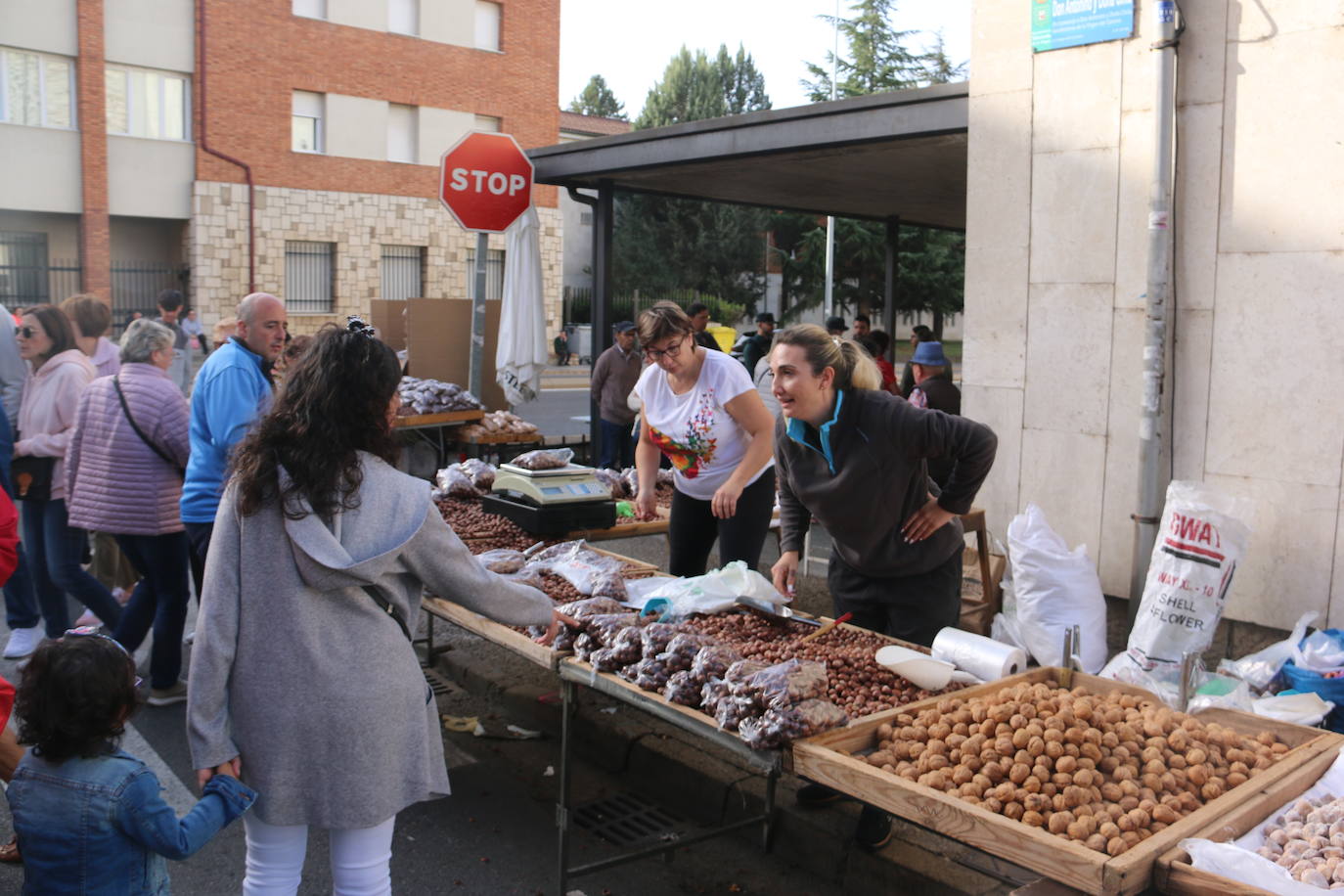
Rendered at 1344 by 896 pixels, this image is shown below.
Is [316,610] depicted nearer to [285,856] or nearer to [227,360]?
[285,856]

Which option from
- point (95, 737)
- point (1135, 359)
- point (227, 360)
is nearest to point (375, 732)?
point (95, 737)

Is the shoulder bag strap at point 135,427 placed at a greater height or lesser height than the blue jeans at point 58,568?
greater

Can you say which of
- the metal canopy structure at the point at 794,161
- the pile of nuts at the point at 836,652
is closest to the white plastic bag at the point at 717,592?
the pile of nuts at the point at 836,652

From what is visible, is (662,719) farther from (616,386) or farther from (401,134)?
(401,134)

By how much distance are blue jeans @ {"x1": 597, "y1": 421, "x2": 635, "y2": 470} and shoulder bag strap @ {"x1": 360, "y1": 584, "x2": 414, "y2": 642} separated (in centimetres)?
853

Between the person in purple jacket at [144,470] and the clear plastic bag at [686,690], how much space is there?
326 centimetres

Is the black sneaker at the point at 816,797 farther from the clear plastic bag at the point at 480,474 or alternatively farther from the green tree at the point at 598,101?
the green tree at the point at 598,101

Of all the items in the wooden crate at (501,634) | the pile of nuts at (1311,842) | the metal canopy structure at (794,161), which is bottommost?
the pile of nuts at (1311,842)

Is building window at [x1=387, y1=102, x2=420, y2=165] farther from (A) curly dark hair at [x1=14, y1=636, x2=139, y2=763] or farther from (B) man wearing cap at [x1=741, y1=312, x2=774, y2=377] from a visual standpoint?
(A) curly dark hair at [x1=14, y1=636, x2=139, y2=763]

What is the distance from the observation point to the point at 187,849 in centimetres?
249

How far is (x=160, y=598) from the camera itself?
5480 millimetres

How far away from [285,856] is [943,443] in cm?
228

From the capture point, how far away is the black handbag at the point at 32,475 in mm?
6016

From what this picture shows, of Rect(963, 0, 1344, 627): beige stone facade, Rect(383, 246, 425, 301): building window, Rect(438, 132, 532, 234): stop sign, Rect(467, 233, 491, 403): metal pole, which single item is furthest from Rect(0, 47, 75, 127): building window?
Rect(963, 0, 1344, 627): beige stone facade
